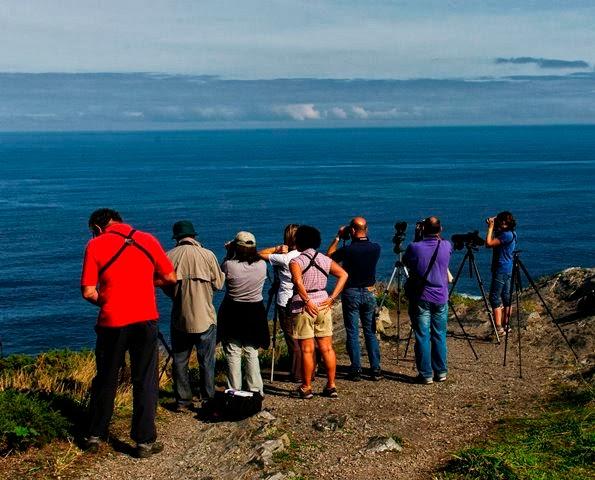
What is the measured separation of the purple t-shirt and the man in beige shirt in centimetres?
277

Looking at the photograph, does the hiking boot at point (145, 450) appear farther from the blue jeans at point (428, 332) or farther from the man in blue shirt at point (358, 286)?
the blue jeans at point (428, 332)

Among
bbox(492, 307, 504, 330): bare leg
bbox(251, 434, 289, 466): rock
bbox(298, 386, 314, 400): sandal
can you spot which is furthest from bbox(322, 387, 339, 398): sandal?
bbox(492, 307, 504, 330): bare leg

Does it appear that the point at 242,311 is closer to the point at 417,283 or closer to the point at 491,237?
the point at 417,283

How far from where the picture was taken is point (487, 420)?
8.65 metres

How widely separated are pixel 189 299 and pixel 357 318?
107 inches

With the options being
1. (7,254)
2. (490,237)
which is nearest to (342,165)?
(7,254)

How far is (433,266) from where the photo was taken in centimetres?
989

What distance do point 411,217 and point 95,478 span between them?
69413mm

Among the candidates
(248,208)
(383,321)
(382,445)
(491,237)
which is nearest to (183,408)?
(382,445)

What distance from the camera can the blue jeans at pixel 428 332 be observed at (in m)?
10.1

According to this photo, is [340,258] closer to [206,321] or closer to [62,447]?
[206,321]

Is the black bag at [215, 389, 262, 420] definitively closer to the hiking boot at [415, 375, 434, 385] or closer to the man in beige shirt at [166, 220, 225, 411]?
the man in beige shirt at [166, 220, 225, 411]

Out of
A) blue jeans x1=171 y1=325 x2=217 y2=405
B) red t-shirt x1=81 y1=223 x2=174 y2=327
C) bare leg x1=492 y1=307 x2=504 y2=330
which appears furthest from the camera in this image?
bare leg x1=492 y1=307 x2=504 y2=330

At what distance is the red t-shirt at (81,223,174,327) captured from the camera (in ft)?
23.1
